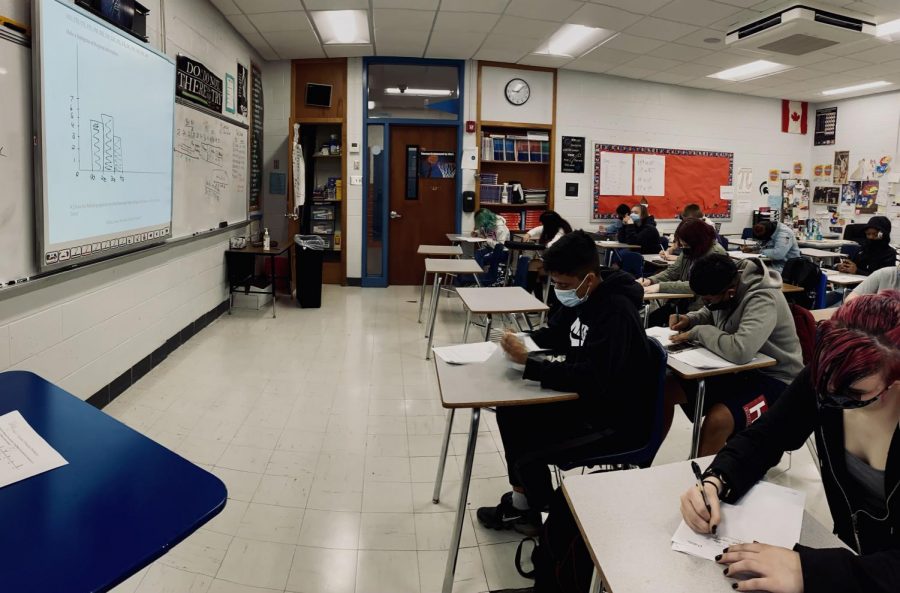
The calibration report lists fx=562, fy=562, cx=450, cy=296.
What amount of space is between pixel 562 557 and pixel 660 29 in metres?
5.78

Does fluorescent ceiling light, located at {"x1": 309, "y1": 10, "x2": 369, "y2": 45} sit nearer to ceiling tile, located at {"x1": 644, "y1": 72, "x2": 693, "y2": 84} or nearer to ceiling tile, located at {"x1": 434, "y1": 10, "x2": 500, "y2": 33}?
ceiling tile, located at {"x1": 434, "y1": 10, "x2": 500, "y2": 33}

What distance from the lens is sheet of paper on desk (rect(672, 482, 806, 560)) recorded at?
995 mm

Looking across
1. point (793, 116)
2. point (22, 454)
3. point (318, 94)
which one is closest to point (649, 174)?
point (793, 116)

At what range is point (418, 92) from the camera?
9.66m

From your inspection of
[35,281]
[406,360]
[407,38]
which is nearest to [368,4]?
[407,38]

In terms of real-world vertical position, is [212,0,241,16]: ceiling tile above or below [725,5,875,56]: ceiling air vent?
above

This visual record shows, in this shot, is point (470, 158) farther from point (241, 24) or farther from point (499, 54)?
point (241, 24)

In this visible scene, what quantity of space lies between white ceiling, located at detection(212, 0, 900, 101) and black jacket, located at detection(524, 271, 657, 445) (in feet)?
13.6

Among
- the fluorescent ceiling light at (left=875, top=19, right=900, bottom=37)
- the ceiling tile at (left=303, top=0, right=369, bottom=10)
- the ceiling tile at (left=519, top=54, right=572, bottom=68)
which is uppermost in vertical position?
the ceiling tile at (left=519, top=54, right=572, bottom=68)

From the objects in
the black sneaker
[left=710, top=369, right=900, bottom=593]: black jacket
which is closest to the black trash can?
the black sneaker

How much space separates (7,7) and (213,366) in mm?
2487

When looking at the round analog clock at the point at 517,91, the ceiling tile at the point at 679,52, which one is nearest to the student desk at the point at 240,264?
the round analog clock at the point at 517,91

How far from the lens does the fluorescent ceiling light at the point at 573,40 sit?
5992mm

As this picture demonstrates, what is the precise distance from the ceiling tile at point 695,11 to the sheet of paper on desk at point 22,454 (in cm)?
553
